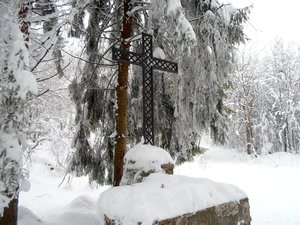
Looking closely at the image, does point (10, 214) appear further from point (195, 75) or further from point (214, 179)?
point (214, 179)

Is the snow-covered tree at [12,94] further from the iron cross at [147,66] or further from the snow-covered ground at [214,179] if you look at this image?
the snow-covered ground at [214,179]

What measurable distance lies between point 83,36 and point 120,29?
3.03 ft

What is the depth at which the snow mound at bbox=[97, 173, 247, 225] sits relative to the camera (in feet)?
9.64

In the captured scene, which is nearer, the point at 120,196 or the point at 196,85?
the point at 120,196

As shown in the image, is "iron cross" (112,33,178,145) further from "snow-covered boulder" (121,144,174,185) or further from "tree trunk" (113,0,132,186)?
"tree trunk" (113,0,132,186)

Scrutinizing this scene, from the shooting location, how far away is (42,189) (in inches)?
593

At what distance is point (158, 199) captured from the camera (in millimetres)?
3172

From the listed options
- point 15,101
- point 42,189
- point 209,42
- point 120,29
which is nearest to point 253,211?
point 209,42

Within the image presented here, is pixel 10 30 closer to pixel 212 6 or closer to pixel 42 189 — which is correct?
pixel 212 6

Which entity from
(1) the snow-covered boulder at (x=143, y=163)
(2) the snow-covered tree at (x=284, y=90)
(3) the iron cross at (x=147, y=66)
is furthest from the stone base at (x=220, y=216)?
(2) the snow-covered tree at (x=284, y=90)

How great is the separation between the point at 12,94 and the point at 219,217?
287 cm

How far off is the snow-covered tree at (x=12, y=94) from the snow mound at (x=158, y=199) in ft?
4.21

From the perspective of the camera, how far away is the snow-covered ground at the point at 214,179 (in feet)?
22.1

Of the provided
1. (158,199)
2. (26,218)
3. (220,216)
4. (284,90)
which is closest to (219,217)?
(220,216)
